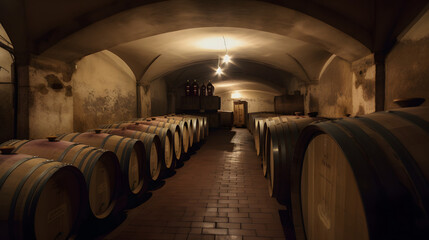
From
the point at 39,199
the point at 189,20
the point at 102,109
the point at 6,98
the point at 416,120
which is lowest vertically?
the point at 39,199

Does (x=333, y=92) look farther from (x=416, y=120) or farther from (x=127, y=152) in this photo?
(x=416, y=120)

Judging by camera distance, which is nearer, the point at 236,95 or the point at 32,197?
the point at 32,197

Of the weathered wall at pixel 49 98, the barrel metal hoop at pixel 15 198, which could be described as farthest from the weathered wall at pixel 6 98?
the barrel metal hoop at pixel 15 198

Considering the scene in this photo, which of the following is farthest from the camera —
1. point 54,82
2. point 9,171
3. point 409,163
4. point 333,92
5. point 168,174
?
point 333,92

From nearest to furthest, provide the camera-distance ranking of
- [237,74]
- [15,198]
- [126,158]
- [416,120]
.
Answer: [416,120]
[15,198]
[126,158]
[237,74]

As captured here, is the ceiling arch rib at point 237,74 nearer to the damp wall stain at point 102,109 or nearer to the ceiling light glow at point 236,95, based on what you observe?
the damp wall stain at point 102,109

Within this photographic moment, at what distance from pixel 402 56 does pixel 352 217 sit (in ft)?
10.7

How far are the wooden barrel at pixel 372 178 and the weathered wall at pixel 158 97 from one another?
914 centimetres

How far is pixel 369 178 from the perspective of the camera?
2.69 feet

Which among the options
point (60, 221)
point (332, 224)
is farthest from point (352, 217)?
point (60, 221)

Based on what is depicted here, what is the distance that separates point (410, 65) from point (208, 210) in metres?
3.31

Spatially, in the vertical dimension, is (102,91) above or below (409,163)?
above

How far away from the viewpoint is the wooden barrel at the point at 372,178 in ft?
2.49

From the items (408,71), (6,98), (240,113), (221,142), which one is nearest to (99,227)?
A: (6,98)
